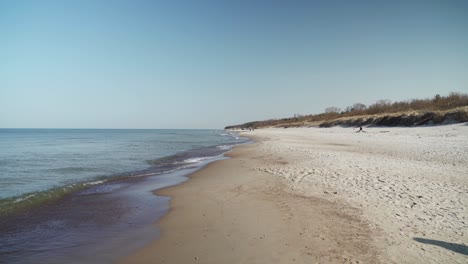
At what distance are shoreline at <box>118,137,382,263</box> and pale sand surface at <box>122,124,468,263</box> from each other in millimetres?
19

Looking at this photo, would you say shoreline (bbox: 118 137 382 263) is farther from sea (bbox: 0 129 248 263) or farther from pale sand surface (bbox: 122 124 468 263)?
sea (bbox: 0 129 248 263)

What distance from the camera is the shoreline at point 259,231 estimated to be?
15.6 ft

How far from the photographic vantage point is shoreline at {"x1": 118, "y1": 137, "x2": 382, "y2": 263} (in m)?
4.75

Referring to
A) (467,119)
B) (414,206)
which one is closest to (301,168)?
(414,206)

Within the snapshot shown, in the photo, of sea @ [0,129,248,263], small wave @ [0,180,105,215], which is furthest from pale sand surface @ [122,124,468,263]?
small wave @ [0,180,105,215]

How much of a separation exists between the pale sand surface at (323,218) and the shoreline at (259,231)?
0.06ft

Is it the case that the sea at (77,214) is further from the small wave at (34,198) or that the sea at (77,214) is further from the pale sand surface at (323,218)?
the pale sand surface at (323,218)

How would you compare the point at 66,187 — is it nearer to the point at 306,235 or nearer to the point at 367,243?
the point at 306,235

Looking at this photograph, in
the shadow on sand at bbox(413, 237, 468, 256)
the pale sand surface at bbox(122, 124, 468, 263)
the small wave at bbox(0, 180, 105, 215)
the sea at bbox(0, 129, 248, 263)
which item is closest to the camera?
the shadow on sand at bbox(413, 237, 468, 256)

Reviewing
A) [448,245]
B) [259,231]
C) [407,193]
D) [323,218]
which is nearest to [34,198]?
[259,231]

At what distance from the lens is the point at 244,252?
4.91 m

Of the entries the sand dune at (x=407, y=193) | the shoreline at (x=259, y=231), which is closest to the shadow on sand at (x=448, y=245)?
the sand dune at (x=407, y=193)

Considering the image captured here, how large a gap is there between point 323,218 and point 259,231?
1.77m

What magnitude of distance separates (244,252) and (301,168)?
8.63 metres
